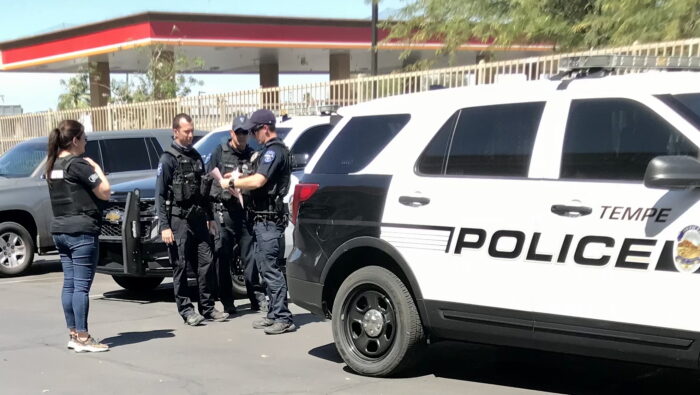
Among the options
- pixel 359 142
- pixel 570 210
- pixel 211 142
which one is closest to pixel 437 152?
pixel 359 142

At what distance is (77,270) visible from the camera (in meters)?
6.73

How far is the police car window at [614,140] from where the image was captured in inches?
186

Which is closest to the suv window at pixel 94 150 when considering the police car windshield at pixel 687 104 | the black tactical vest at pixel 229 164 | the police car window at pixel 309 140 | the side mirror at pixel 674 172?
the police car window at pixel 309 140

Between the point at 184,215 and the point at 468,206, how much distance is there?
3.27 metres

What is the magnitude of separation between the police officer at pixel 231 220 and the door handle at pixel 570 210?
11.6 ft

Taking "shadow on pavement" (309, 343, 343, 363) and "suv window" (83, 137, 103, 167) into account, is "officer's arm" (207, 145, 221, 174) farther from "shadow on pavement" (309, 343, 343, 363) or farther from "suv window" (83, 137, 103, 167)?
"suv window" (83, 137, 103, 167)

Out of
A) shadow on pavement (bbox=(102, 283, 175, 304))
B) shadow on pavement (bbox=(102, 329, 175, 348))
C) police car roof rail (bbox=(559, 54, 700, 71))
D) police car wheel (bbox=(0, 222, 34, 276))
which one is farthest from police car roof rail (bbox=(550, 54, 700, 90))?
police car wheel (bbox=(0, 222, 34, 276))

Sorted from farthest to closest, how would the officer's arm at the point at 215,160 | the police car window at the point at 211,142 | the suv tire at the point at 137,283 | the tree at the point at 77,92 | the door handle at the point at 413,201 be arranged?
the tree at the point at 77,92 → the police car window at the point at 211,142 → the suv tire at the point at 137,283 → the officer's arm at the point at 215,160 → the door handle at the point at 413,201

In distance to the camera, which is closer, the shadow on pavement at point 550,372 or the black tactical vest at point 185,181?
the shadow on pavement at point 550,372

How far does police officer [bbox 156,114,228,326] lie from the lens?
25.0 ft

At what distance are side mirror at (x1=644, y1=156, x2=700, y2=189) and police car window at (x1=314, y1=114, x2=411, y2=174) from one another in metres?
1.93

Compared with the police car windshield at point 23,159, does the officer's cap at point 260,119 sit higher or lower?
higher

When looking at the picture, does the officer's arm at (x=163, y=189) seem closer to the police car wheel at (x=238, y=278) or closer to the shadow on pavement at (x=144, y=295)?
the police car wheel at (x=238, y=278)

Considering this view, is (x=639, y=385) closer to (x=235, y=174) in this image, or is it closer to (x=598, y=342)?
(x=598, y=342)
